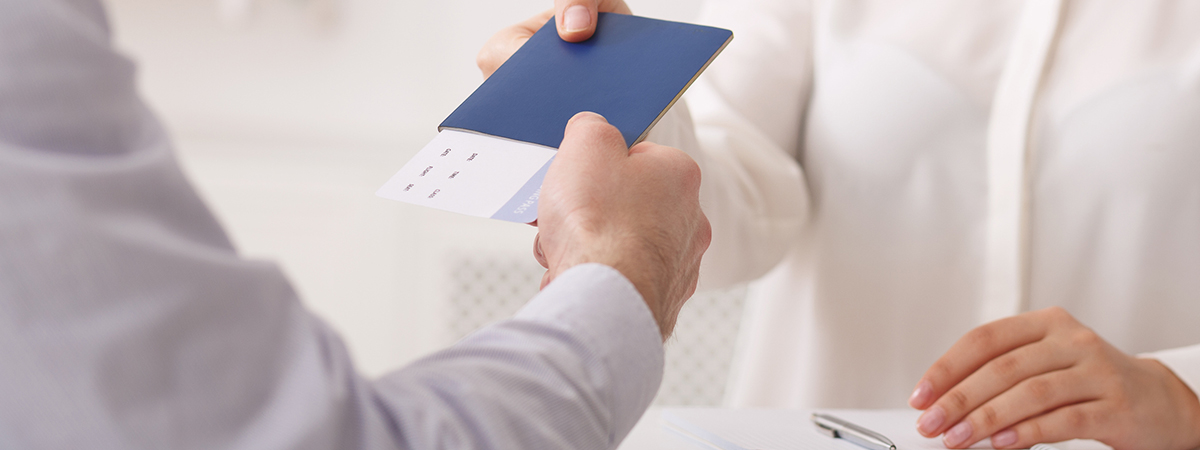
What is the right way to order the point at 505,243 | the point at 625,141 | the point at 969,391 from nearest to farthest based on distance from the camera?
1. the point at 625,141
2. the point at 969,391
3. the point at 505,243

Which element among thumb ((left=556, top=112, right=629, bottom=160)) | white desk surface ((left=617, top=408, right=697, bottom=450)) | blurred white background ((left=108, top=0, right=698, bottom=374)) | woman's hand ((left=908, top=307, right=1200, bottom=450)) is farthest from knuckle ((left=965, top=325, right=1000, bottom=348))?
blurred white background ((left=108, top=0, right=698, bottom=374))

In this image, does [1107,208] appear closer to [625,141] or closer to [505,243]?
[625,141]

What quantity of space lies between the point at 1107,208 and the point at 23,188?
816mm

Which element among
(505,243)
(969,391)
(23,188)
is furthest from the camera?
(505,243)

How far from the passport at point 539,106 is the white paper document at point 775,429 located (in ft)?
0.68

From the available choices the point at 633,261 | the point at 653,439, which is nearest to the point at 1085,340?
the point at 653,439

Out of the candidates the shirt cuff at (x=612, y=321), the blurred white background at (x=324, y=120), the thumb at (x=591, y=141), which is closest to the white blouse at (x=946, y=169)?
the thumb at (x=591, y=141)

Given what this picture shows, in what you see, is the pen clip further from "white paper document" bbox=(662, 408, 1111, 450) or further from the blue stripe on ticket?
the blue stripe on ticket

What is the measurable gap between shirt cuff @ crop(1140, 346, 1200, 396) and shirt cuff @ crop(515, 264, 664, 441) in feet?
1.71

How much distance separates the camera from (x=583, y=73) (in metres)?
0.53

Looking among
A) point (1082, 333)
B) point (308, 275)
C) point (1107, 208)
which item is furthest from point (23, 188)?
point (308, 275)

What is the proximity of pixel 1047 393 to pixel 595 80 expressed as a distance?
410 mm

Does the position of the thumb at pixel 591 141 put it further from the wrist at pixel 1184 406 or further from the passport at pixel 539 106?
the wrist at pixel 1184 406

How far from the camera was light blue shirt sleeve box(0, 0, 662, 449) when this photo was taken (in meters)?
0.21
